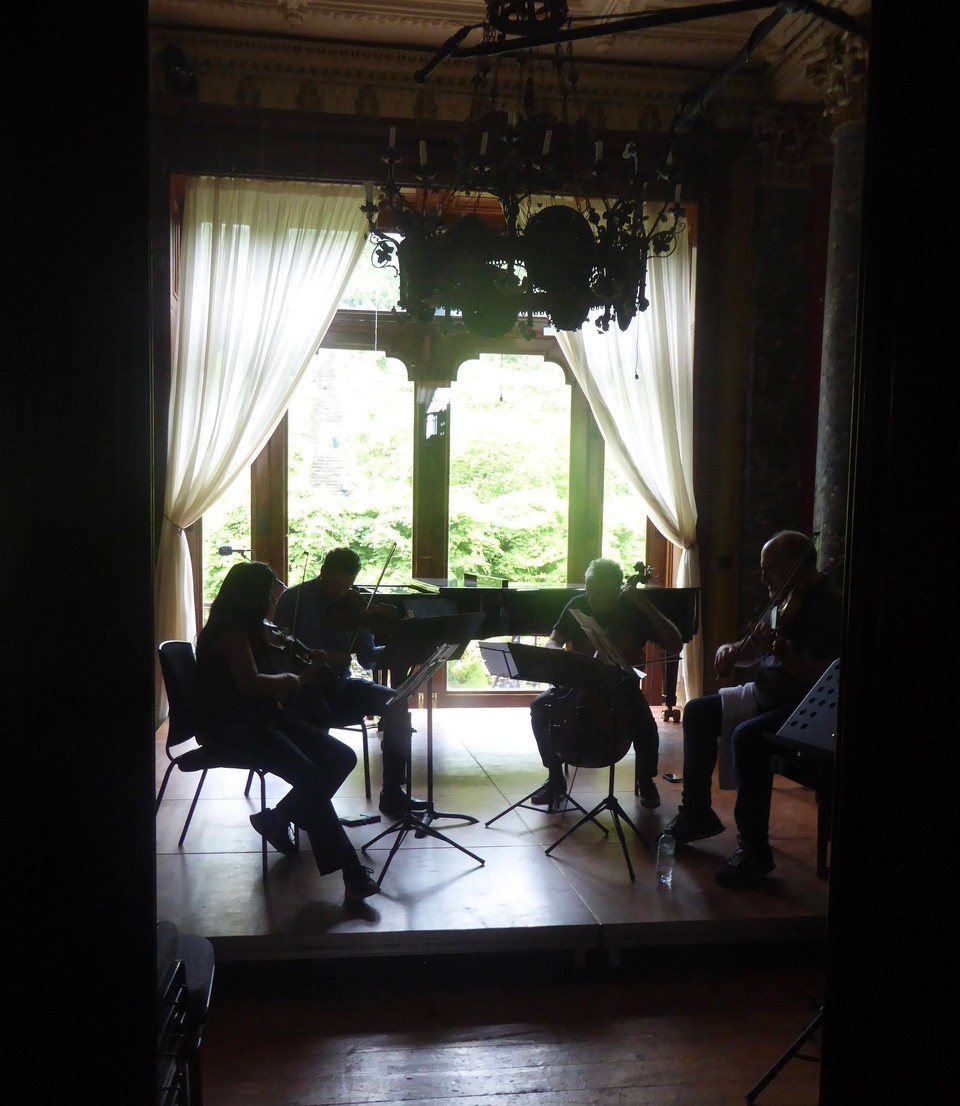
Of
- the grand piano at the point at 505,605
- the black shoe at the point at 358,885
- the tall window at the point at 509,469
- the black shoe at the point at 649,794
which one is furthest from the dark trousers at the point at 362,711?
the tall window at the point at 509,469

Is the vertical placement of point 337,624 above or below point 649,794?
above

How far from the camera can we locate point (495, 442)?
671 centimetres

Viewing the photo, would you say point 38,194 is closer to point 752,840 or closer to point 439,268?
point 439,268

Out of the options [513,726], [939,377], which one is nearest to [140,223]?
[939,377]

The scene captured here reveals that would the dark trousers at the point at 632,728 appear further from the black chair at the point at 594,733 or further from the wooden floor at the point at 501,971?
the wooden floor at the point at 501,971

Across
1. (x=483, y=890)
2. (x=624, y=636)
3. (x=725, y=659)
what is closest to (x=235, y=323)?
(x=624, y=636)

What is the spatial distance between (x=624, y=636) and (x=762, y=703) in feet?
2.88

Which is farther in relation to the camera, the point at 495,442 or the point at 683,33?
the point at 495,442

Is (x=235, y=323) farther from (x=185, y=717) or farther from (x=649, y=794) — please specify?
(x=649, y=794)

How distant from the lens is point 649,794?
15.1 feet

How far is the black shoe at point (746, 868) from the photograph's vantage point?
3.68 meters

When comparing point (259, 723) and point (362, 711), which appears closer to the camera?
point (259, 723)

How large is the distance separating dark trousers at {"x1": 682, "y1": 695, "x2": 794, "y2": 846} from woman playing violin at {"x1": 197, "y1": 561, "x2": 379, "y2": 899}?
4.64 feet

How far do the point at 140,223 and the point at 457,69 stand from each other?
552cm
